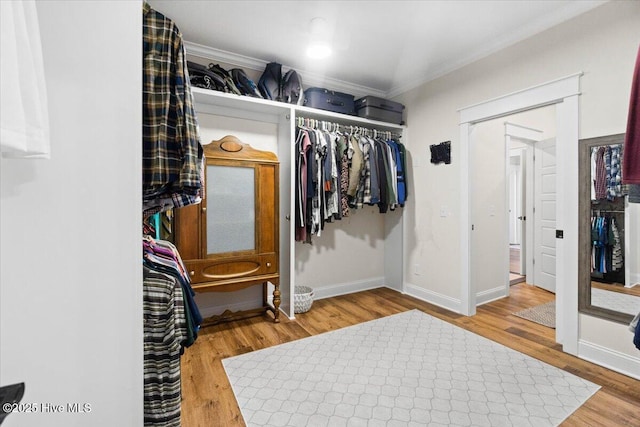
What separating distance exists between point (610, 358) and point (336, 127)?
2843mm

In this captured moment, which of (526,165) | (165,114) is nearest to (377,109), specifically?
(526,165)

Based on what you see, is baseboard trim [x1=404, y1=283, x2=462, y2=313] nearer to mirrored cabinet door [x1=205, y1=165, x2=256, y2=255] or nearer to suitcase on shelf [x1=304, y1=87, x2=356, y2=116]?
mirrored cabinet door [x1=205, y1=165, x2=256, y2=255]

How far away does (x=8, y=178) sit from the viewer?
64 centimetres

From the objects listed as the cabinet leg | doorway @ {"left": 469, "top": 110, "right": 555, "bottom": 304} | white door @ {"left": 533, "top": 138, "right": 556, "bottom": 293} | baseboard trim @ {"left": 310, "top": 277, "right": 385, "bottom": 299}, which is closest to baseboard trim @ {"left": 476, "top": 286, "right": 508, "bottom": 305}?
doorway @ {"left": 469, "top": 110, "right": 555, "bottom": 304}

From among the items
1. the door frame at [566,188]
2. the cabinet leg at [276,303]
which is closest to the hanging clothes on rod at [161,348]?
the cabinet leg at [276,303]

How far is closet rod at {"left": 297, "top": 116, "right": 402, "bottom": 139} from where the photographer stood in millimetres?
2971

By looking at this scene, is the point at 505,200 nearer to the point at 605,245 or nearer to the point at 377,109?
the point at 605,245

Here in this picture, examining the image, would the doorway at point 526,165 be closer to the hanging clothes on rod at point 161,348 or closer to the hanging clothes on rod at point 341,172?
the hanging clothes on rod at point 341,172

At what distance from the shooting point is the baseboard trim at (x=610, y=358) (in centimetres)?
188

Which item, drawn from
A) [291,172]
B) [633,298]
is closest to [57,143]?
[291,172]

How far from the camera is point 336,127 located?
314 centimetres

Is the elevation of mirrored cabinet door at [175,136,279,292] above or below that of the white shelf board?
below

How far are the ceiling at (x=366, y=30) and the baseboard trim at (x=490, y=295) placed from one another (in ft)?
8.06

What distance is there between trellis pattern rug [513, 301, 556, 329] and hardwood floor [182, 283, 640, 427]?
92 mm
